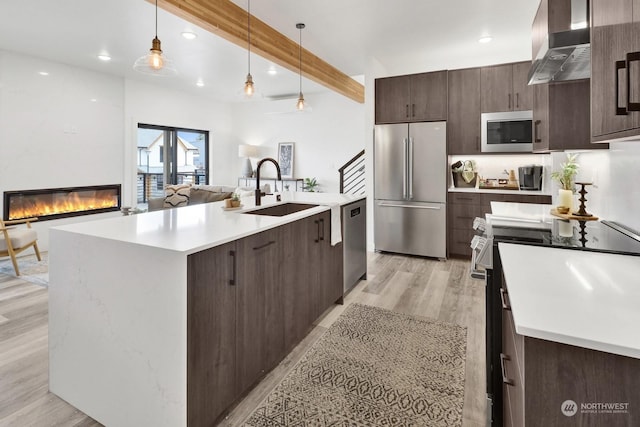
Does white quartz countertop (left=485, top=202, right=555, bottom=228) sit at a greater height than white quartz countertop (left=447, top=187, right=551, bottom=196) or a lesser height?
lesser

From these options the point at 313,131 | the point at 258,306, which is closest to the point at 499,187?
the point at 258,306

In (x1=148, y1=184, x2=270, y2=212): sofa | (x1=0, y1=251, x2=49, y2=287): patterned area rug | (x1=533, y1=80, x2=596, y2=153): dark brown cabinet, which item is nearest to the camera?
(x1=533, y1=80, x2=596, y2=153): dark brown cabinet

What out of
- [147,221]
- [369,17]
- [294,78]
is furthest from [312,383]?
[294,78]

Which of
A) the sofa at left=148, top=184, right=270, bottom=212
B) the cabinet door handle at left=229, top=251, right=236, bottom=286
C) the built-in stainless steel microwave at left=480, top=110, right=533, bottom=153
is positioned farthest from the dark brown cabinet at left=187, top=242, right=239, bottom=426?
the built-in stainless steel microwave at left=480, top=110, right=533, bottom=153

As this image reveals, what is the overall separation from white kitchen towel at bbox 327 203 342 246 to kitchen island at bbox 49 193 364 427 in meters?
0.79

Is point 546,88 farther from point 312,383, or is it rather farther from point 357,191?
point 357,191

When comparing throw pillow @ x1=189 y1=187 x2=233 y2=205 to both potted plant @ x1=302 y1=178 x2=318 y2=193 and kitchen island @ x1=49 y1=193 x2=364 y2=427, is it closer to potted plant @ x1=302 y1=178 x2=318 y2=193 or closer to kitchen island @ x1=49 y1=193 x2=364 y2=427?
potted plant @ x1=302 y1=178 x2=318 y2=193

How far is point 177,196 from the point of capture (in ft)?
17.3

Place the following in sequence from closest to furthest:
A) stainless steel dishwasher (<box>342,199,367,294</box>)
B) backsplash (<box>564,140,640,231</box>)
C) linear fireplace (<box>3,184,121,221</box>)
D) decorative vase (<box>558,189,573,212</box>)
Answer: backsplash (<box>564,140,640,231</box>) → decorative vase (<box>558,189,573,212</box>) → stainless steel dishwasher (<box>342,199,367,294</box>) → linear fireplace (<box>3,184,121,221</box>)

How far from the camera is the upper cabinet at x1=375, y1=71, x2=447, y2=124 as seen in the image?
4426 mm

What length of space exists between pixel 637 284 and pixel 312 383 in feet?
5.09

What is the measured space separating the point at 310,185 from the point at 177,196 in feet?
10.3

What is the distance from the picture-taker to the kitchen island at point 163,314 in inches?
55.8

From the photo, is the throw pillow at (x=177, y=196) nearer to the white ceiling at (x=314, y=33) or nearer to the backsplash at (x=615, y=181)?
the white ceiling at (x=314, y=33)
